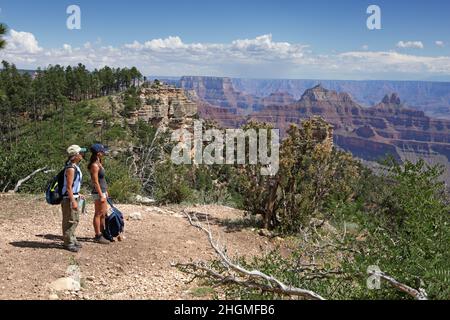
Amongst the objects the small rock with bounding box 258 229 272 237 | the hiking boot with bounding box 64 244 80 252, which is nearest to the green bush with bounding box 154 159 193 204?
the small rock with bounding box 258 229 272 237

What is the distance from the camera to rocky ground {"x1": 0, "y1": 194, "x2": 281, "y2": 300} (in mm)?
5354

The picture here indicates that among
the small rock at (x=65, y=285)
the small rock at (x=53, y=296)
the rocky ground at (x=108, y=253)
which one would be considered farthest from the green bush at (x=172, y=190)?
the small rock at (x=53, y=296)

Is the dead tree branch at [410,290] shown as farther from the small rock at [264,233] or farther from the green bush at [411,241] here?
the small rock at [264,233]

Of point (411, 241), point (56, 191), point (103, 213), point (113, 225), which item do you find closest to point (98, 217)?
point (103, 213)

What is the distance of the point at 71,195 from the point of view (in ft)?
20.3

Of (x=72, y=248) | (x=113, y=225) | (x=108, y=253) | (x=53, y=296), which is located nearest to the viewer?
(x=53, y=296)

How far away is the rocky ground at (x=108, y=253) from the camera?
535 cm

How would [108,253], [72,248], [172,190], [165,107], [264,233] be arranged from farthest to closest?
1. [165,107]
2. [172,190]
3. [264,233]
4. [108,253]
5. [72,248]

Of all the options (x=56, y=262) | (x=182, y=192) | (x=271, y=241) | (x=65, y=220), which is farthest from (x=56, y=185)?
(x=182, y=192)

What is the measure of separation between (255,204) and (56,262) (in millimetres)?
4743

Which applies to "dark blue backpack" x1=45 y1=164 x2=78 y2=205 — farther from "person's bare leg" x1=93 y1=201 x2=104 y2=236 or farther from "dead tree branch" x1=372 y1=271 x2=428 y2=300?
"dead tree branch" x1=372 y1=271 x2=428 y2=300

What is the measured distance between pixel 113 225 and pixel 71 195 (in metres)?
1.15

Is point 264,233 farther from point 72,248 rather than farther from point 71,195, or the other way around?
point 71,195
